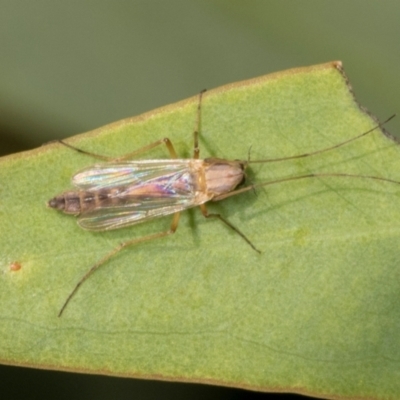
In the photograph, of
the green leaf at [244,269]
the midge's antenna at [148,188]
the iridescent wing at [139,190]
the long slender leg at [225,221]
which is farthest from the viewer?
the iridescent wing at [139,190]

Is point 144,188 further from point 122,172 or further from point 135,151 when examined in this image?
point 135,151

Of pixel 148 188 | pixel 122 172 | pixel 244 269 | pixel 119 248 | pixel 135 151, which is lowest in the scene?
pixel 244 269

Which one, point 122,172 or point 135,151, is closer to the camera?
point 135,151

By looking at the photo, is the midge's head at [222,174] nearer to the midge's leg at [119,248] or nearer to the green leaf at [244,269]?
the green leaf at [244,269]

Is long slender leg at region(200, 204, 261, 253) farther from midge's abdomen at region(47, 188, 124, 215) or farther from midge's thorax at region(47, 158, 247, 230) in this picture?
midge's abdomen at region(47, 188, 124, 215)

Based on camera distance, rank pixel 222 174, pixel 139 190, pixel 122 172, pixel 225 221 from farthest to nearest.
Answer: pixel 139 190
pixel 122 172
pixel 222 174
pixel 225 221

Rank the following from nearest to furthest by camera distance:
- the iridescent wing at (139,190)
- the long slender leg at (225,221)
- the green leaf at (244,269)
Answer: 1. the green leaf at (244,269)
2. the long slender leg at (225,221)
3. the iridescent wing at (139,190)

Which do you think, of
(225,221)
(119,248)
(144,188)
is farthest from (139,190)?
(225,221)

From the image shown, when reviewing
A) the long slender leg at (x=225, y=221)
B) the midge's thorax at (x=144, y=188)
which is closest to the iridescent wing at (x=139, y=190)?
the midge's thorax at (x=144, y=188)
